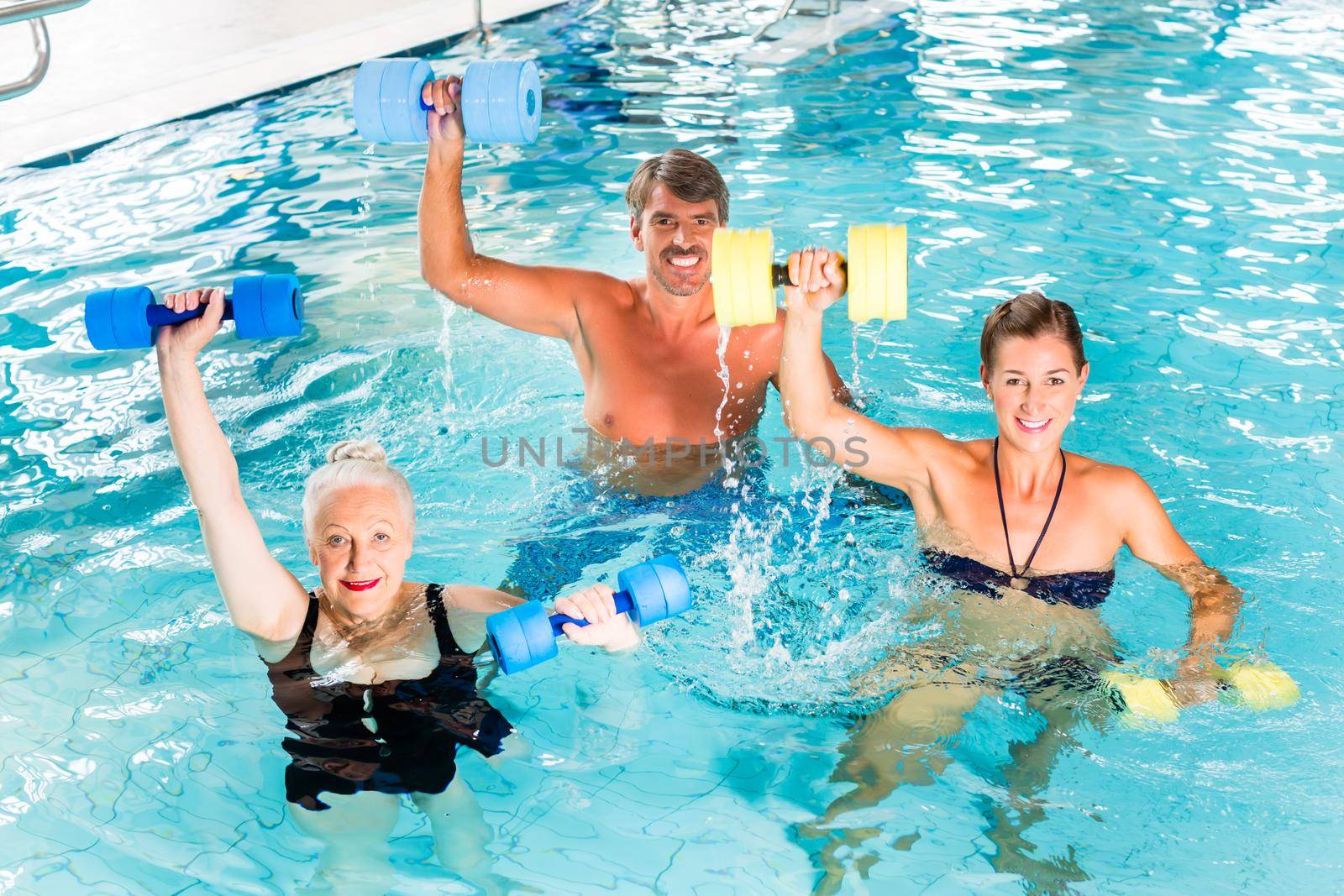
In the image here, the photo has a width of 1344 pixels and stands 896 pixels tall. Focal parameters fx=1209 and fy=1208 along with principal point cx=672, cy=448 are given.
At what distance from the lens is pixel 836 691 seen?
3781 millimetres

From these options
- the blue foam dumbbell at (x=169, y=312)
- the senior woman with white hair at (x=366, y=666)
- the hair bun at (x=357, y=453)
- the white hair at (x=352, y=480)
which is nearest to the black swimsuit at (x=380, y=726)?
the senior woman with white hair at (x=366, y=666)

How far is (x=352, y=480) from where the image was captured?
3.18 meters

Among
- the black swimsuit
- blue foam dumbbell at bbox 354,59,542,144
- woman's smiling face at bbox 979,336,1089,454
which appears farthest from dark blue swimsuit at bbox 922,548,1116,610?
blue foam dumbbell at bbox 354,59,542,144

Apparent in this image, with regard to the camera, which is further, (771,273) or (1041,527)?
(1041,527)

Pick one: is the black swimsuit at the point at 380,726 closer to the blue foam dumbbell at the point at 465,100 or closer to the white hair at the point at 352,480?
the white hair at the point at 352,480

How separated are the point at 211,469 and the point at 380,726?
2.82 ft

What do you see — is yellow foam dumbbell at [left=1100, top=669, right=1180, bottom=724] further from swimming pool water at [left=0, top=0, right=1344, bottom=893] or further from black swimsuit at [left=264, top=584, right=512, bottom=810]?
black swimsuit at [left=264, top=584, right=512, bottom=810]

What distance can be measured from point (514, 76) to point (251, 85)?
22.4ft

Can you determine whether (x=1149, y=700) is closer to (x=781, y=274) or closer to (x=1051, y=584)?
(x=1051, y=584)

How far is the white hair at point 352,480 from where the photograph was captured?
10.4ft

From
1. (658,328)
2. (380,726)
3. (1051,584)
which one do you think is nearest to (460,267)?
(658,328)

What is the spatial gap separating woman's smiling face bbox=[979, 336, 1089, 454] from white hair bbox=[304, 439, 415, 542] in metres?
1.74

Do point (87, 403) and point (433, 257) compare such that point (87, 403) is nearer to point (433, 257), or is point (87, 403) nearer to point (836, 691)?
point (433, 257)

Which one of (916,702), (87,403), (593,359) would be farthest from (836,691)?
(87,403)
